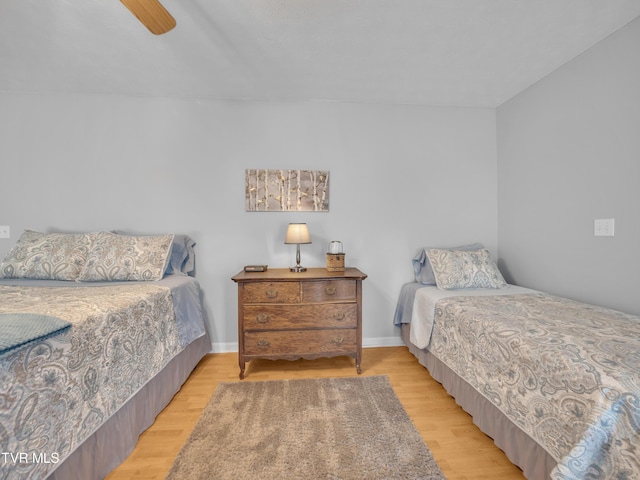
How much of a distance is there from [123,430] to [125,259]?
117cm

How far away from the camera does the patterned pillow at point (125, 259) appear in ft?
6.59

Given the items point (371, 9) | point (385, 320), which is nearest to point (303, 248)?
point (385, 320)

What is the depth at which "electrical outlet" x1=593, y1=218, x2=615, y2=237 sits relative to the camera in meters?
1.75

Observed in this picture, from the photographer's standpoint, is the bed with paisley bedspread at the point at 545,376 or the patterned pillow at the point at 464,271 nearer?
the bed with paisley bedspread at the point at 545,376

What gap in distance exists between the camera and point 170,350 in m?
1.81

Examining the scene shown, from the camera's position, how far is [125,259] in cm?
205

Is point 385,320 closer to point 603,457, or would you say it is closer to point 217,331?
point 217,331

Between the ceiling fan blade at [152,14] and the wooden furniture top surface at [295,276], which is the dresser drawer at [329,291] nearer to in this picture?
the wooden furniture top surface at [295,276]

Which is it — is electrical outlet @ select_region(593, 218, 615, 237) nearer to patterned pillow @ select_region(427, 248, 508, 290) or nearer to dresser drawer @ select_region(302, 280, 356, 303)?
patterned pillow @ select_region(427, 248, 508, 290)

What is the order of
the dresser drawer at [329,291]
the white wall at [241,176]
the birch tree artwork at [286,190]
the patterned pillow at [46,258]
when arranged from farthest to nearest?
the birch tree artwork at [286,190]
the white wall at [241,176]
the dresser drawer at [329,291]
the patterned pillow at [46,258]

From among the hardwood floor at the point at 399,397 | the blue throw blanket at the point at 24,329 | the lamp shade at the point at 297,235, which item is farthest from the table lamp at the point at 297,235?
the blue throw blanket at the point at 24,329

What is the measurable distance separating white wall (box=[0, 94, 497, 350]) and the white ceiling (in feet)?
0.70

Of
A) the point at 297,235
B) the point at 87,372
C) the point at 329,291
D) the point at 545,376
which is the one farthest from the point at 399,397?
the point at 87,372

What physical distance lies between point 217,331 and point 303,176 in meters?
1.65
